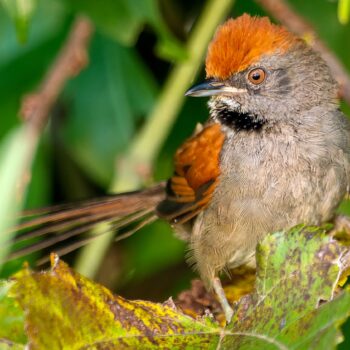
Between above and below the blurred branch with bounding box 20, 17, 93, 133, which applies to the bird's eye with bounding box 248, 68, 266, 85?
below

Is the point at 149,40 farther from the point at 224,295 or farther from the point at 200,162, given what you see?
the point at 224,295

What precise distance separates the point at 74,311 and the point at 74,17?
8.07 ft

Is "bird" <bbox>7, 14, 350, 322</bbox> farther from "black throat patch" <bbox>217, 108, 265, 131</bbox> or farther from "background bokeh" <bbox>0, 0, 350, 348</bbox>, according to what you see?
"background bokeh" <bbox>0, 0, 350, 348</bbox>

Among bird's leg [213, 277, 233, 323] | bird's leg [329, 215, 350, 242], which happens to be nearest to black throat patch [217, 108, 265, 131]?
bird's leg [329, 215, 350, 242]

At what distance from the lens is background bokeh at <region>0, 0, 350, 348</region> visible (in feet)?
13.6

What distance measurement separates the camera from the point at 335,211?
362cm

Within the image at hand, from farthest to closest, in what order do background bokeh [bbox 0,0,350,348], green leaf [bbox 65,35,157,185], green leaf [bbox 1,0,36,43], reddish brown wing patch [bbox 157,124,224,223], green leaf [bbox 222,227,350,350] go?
green leaf [bbox 65,35,157,185], background bokeh [bbox 0,0,350,348], reddish brown wing patch [bbox 157,124,224,223], green leaf [bbox 1,0,36,43], green leaf [bbox 222,227,350,350]

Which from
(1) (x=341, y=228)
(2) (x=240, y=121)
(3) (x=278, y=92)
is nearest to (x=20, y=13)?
(2) (x=240, y=121)

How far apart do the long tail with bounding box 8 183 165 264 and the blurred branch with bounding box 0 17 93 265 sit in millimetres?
208

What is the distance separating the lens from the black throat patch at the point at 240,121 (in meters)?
3.58

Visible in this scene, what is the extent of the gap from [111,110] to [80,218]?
788 mm

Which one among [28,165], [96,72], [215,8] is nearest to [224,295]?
[28,165]

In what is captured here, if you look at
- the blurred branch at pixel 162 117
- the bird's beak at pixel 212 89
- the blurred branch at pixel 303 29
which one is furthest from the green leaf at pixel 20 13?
the blurred branch at pixel 303 29

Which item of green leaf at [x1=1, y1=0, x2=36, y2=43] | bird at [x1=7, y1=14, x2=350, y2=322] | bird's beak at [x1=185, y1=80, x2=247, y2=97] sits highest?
green leaf at [x1=1, y1=0, x2=36, y2=43]
